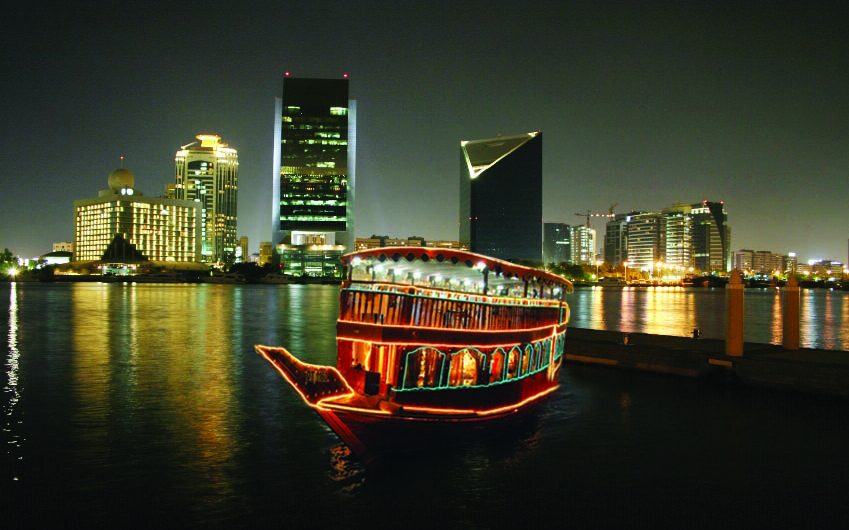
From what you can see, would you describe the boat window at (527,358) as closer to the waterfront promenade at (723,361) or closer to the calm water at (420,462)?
the calm water at (420,462)

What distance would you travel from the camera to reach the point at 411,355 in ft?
53.1

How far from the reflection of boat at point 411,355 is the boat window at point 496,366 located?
3cm

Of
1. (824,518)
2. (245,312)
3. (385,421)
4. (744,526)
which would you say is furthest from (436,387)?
(245,312)

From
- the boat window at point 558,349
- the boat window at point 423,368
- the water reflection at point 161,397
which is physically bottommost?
the water reflection at point 161,397

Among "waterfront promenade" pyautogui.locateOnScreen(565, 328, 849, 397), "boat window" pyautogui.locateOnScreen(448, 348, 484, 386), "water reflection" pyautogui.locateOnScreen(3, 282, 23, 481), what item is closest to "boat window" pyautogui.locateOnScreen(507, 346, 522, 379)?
"boat window" pyautogui.locateOnScreen(448, 348, 484, 386)

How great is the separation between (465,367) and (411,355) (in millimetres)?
2040

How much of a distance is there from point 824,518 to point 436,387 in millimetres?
8702

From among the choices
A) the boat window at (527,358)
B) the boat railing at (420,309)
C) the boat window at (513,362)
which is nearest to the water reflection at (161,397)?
the boat railing at (420,309)

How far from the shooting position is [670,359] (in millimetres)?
27844

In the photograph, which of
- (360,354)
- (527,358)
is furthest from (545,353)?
(360,354)

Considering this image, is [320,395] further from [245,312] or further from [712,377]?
[245,312]

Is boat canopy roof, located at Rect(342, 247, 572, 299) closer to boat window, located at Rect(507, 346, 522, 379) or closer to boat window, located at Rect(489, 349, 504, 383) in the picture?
boat window, located at Rect(489, 349, 504, 383)

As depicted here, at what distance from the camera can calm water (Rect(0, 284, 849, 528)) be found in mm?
13891

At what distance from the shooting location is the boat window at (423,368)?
16.2m
